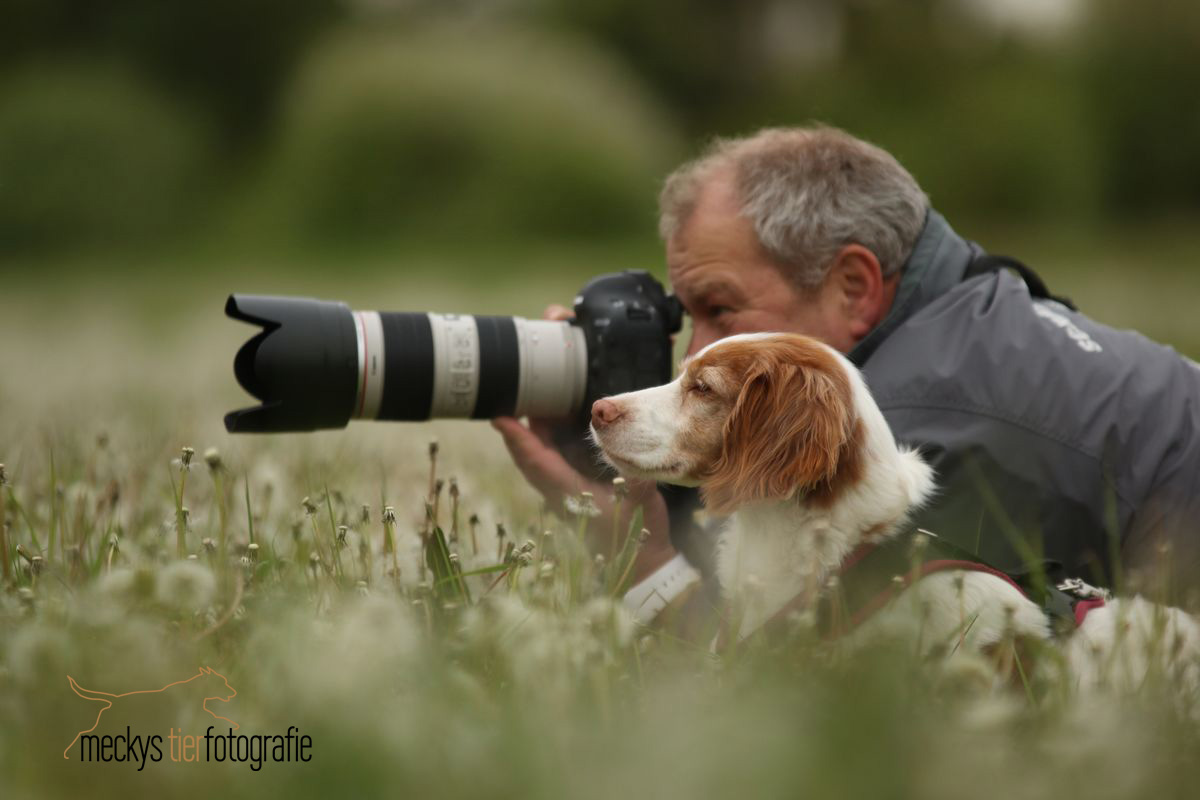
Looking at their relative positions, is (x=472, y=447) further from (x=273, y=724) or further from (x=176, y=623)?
(x=273, y=724)

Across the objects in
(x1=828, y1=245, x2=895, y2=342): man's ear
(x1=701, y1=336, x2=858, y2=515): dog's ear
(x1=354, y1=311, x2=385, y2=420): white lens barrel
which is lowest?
(x1=701, y1=336, x2=858, y2=515): dog's ear

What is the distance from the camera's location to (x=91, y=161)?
837 inches

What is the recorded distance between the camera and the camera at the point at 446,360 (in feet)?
11.0

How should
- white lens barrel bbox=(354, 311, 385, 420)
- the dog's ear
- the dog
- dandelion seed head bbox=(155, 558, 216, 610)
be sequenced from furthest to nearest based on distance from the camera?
white lens barrel bbox=(354, 311, 385, 420) < the dog's ear < the dog < dandelion seed head bbox=(155, 558, 216, 610)

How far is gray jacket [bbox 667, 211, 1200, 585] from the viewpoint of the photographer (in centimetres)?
300

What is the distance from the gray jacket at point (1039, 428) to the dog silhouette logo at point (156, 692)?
166 cm

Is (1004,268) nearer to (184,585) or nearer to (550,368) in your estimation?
(550,368)

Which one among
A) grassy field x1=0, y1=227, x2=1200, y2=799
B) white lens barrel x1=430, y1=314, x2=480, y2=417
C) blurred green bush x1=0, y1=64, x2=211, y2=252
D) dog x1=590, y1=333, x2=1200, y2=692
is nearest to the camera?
grassy field x1=0, y1=227, x2=1200, y2=799

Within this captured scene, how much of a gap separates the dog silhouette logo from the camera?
138 centimetres

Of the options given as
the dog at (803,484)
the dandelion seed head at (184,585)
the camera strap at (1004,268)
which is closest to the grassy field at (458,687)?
the dandelion seed head at (184,585)

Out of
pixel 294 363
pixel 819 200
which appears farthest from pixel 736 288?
pixel 294 363

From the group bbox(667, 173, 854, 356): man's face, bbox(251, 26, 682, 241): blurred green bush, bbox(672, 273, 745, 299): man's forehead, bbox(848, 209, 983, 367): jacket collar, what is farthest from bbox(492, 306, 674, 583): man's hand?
bbox(251, 26, 682, 241): blurred green bush

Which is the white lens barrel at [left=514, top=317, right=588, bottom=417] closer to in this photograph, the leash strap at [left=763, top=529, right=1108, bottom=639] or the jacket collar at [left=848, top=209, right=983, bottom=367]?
the jacket collar at [left=848, top=209, right=983, bottom=367]

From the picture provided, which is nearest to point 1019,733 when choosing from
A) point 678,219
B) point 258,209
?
point 678,219
